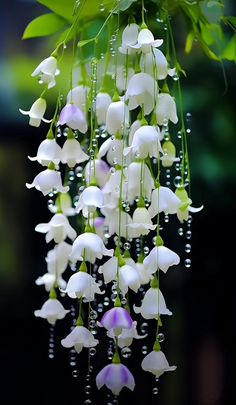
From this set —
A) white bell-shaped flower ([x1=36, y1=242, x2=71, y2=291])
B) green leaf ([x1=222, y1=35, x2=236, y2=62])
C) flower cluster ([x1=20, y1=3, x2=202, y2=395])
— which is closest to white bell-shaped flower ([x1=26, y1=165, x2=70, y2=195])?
flower cluster ([x1=20, y1=3, x2=202, y2=395])

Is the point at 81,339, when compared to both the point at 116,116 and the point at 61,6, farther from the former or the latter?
the point at 61,6

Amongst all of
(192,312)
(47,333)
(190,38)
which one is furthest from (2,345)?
(190,38)

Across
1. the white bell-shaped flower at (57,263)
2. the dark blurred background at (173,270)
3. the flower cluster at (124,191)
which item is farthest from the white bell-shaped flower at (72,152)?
the dark blurred background at (173,270)

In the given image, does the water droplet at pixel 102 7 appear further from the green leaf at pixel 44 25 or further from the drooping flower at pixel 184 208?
the drooping flower at pixel 184 208

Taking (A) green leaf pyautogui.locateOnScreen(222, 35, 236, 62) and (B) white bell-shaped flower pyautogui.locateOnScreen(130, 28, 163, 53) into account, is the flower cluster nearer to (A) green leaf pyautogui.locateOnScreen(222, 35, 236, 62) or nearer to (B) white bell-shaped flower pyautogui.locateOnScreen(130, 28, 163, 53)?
(B) white bell-shaped flower pyautogui.locateOnScreen(130, 28, 163, 53)

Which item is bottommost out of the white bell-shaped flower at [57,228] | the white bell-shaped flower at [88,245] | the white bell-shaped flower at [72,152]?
the white bell-shaped flower at [88,245]

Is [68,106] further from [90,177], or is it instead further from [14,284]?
[14,284]
